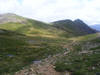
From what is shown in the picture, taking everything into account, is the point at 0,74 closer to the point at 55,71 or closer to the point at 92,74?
the point at 55,71

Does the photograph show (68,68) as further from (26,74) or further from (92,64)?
(26,74)

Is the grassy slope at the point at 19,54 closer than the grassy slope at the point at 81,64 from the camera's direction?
No

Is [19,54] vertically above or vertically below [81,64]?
below

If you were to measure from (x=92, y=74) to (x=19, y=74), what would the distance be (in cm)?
1255

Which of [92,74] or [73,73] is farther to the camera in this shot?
[73,73]

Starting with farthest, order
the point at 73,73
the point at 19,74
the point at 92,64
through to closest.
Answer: the point at 92,64, the point at 19,74, the point at 73,73

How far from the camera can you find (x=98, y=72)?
88.6 feet

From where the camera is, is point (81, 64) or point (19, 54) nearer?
point (81, 64)

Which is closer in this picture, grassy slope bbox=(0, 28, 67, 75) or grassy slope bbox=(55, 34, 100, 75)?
grassy slope bbox=(55, 34, 100, 75)

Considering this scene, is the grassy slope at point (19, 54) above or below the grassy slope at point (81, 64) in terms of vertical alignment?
below

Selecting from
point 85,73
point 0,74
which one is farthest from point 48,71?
point 0,74

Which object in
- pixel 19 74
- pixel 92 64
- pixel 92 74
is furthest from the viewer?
pixel 92 64

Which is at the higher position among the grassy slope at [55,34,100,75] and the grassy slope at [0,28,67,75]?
the grassy slope at [55,34,100,75]

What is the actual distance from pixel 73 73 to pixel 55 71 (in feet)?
14.2
